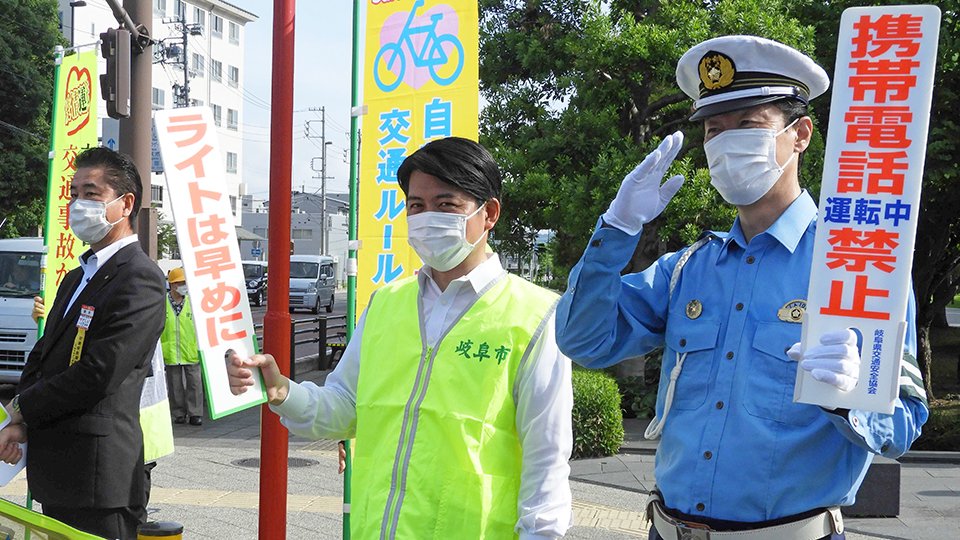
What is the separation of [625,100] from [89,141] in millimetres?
7266

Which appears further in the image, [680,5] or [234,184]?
[234,184]

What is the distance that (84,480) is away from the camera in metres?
3.44

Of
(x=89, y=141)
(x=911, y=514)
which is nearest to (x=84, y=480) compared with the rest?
(x=89, y=141)

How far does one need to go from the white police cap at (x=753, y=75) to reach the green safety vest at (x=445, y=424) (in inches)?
27.6

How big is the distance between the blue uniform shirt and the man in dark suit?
6.29ft

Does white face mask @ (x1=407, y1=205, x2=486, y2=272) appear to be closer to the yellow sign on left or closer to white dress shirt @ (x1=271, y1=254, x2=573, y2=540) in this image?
white dress shirt @ (x1=271, y1=254, x2=573, y2=540)

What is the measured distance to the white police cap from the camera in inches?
87.4

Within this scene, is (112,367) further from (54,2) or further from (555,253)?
(54,2)

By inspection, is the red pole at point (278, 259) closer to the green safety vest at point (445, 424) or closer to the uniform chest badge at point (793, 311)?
the green safety vest at point (445, 424)

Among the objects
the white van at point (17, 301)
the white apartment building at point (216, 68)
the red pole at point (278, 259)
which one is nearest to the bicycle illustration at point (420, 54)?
the red pole at point (278, 259)

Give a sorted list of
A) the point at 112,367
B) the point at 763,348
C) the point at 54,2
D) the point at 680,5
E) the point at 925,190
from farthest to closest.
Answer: the point at 54,2
the point at 925,190
the point at 680,5
the point at 112,367
the point at 763,348

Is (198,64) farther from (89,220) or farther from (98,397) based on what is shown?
(98,397)

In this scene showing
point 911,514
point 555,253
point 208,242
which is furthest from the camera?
point 555,253

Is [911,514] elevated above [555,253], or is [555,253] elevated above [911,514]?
[555,253]
